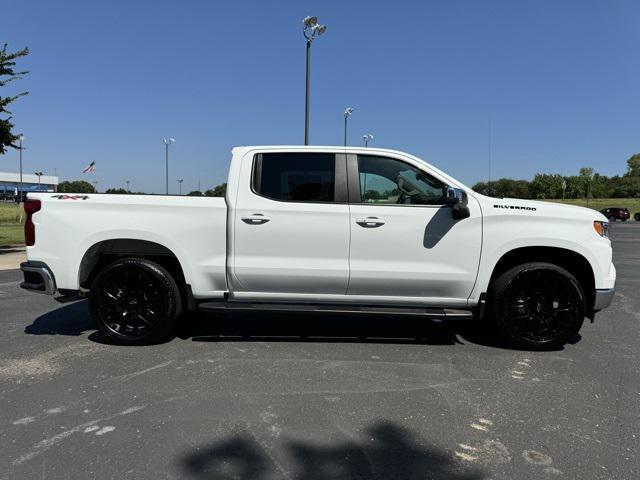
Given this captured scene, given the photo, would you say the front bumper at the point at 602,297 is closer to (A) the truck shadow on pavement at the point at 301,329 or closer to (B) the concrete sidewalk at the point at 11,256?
(A) the truck shadow on pavement at the point at 301,329

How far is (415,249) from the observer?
473 cm

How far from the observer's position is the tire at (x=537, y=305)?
4.75 meters

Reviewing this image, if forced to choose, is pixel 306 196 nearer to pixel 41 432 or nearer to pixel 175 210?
pixel 175 210

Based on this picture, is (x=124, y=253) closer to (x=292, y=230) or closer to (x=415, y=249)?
(x=292, y=230)

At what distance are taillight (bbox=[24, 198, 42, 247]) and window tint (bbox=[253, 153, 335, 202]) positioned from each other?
2.13 meters

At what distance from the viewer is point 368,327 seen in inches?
227

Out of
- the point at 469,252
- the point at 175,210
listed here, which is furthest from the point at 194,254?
the point at 469,252

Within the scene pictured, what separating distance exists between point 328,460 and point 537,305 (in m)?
2.97

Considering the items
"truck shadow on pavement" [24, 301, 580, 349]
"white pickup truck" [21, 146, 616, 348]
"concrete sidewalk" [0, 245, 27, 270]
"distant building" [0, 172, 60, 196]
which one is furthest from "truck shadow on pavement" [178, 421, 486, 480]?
"distant building" [0, 172, 60, 196]

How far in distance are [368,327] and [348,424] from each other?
8.13 ft

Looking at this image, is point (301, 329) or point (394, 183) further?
point (301, 329)

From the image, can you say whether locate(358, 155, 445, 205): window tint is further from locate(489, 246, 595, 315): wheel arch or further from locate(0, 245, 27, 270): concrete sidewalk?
locate(0, 245, 27, 270): concrete sidewalk

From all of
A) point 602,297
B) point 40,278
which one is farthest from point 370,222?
point 40,278

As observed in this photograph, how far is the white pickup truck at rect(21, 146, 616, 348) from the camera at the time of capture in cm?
473
